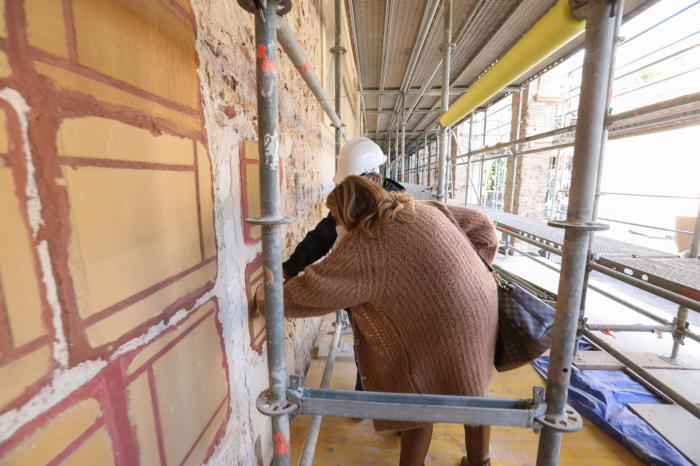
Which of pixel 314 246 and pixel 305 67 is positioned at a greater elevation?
pixel 305 67

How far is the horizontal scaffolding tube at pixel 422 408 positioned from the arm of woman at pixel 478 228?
826 millimetres

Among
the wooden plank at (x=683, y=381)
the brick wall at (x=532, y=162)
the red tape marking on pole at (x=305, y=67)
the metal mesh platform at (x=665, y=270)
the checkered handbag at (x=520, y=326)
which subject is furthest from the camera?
the brick wall at (x=532, y=162)

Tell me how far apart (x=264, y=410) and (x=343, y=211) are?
0.67 meters

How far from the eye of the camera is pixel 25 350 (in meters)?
0.49

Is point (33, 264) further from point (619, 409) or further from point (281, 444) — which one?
point (619, 409)

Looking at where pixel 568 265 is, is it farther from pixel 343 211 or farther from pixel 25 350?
pixel 25 350

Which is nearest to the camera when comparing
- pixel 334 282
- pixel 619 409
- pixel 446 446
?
pixel 334 282

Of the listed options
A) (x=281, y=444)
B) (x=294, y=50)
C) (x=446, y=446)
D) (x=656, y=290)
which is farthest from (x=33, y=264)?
(x=656, y=290)

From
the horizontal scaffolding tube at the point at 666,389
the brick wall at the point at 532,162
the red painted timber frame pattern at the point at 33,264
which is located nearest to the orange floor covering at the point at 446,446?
the horizontal scaffolding tube at the point at 666,389

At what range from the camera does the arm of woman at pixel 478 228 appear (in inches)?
63.5

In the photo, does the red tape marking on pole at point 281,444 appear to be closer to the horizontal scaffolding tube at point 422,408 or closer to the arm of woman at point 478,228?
the horizontal scaffolding tube at point 422,408

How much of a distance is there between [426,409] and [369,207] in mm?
650

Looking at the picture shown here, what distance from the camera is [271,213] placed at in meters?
0.80

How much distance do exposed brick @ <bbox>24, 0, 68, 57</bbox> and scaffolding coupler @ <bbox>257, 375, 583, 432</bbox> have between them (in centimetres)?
87
